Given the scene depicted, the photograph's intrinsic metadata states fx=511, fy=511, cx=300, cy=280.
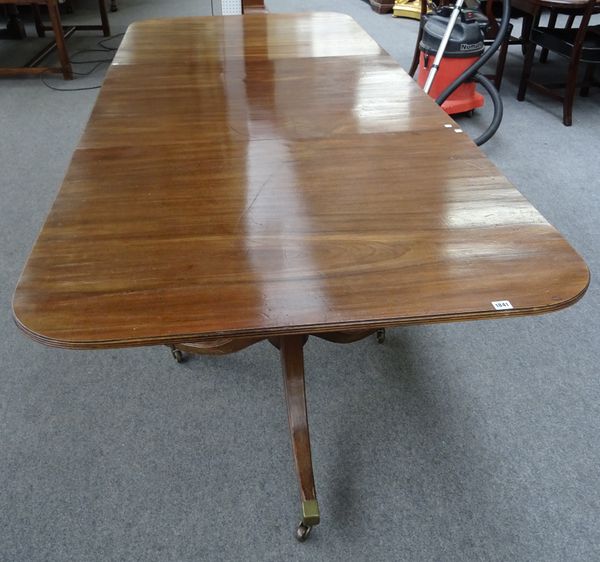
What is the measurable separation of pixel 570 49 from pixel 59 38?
3073 millimetres

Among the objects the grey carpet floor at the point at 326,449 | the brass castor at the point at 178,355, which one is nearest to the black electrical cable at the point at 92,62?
the grey carpet floor at the point at 326,449

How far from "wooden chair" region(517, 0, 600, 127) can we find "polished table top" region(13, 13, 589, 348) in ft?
6.10

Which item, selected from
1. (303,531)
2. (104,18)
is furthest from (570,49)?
(104,18)

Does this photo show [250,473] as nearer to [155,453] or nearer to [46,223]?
[155,453]

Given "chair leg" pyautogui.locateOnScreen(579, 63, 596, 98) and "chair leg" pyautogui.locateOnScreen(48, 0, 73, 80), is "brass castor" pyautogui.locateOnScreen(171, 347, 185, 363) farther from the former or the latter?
"chair leg" pyautogui.locateOnScreen(579, 63, 596, 98)

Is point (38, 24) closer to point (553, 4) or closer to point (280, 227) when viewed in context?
point (553, 4)

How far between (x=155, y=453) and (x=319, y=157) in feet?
2.75

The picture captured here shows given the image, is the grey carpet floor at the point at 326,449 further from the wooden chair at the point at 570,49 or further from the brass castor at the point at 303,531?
the wooden chair at the point at 570,49

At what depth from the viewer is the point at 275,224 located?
0.89m

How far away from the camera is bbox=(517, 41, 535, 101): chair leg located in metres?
3.06

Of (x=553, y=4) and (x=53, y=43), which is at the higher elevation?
(x=553, y=4)

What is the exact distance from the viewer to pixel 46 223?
878mm

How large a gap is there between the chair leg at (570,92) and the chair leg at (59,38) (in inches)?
120

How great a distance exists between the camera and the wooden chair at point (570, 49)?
2.71 m
